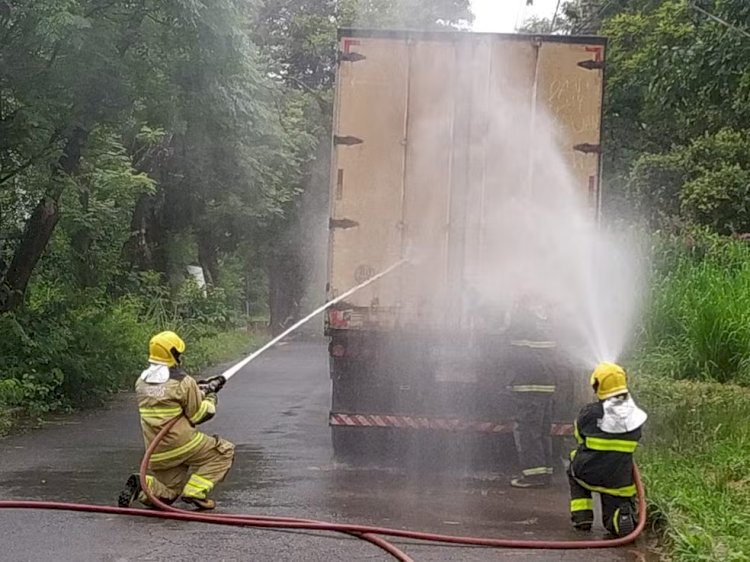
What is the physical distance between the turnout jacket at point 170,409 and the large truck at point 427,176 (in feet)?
7.82

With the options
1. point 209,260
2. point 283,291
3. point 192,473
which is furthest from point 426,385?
point 283,291

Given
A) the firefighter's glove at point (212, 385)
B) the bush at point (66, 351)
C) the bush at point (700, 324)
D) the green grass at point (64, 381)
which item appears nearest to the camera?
the firefighter's glove at point (212, 385)

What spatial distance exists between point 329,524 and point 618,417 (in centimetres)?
188

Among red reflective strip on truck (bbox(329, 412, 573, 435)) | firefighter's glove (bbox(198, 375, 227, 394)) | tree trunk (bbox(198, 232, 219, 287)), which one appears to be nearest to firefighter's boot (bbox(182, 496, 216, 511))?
firefighter's glove (bbox(198, 375, 227, 394))

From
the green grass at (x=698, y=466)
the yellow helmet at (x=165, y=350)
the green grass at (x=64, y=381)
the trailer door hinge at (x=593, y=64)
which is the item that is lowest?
the green grass at (x=64, y=381)

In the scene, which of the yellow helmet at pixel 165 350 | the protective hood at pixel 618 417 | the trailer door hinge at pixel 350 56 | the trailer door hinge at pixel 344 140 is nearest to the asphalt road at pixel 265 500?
the protective hood at pixel 618 417

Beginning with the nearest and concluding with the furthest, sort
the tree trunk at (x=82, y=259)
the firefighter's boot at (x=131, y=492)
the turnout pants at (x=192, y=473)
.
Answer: the firefighter's boot at (x=131, y=492) → the turnout pants at (x=192, y=473) → the tree trunk at (x=82, y=259)

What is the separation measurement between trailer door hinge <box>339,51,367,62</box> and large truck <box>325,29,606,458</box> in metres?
0.01

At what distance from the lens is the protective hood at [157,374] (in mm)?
7566

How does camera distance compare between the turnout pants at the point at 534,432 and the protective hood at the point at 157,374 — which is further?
the turnout pants at the point at 534,432

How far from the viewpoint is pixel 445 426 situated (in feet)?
31.2

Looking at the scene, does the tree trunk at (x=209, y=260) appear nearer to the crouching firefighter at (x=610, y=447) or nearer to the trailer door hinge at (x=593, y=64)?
the trailer door hinge at (x=593, y=64)

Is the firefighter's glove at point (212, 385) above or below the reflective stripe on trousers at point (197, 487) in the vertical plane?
above

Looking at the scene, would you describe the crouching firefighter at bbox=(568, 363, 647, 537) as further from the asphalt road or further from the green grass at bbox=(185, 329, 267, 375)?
the green grass at bbox=(185, 329, 267, 375)
